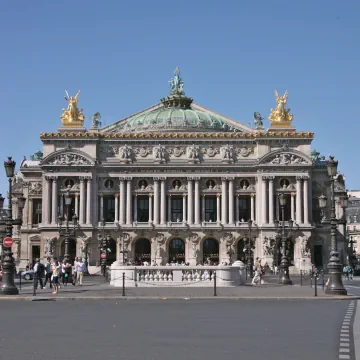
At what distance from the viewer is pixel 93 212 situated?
358 ft

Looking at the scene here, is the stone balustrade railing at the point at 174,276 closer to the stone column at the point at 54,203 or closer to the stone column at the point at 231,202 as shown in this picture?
the stone column at the point at 231,202

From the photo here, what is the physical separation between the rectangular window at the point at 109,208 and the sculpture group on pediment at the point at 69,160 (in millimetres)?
6080

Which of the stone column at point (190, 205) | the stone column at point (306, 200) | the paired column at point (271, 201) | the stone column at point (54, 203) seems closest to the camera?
the paired column at point (271, 201)

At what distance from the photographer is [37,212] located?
4574 inches

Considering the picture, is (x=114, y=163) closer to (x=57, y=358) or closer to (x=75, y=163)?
(x=75, y=163)

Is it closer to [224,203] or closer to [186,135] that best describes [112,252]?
[224,203]

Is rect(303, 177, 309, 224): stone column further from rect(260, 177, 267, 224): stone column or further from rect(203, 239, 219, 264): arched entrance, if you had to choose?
rect(203, 239, 219, 264): arched entrance

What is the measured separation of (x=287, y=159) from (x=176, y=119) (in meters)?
20.8

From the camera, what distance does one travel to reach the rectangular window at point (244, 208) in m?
111

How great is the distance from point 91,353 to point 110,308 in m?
15.7

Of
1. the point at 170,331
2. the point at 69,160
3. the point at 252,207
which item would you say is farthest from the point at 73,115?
the point at 170,331

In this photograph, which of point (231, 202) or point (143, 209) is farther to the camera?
point (143, 209)

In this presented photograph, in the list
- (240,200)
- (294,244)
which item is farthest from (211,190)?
(294,244)

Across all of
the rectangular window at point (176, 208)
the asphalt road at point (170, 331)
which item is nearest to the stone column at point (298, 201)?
the rectangular window at point (176, 208)
